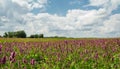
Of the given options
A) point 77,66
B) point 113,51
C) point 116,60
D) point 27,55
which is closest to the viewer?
point 77,66

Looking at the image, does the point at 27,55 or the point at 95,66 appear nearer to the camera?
the point at 95,66

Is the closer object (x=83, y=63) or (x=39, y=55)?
(x=83, y=63)

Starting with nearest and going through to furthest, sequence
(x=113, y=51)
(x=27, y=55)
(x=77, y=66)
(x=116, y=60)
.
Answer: (x=77, y=66) < (x=116, y=60) < (x=27, y=55) < (x=113, y=51)

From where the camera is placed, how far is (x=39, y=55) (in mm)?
10383

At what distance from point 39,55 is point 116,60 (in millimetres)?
2827

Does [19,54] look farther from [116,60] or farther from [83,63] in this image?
[116,60]

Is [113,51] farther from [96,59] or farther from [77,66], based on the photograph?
[77,66]

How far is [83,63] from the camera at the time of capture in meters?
8.42

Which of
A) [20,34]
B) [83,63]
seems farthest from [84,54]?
[20,34]

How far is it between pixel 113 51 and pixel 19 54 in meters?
3.86

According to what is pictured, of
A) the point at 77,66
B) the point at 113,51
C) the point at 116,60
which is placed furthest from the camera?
the point at 113,51

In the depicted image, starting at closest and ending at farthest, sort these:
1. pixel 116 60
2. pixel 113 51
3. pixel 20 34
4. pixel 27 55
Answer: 1. pixel 116 60
2. pixel 27 55
3. pixel 113 51
4. pixel 20 34

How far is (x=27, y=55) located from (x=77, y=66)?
8.56 ft

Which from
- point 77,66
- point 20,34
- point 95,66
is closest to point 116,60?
point 95,66
